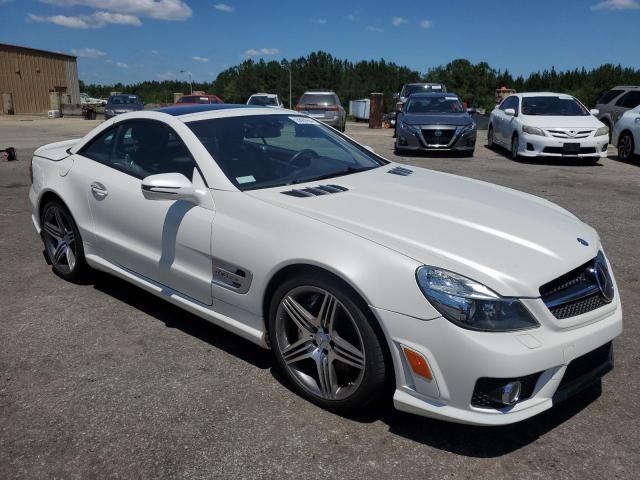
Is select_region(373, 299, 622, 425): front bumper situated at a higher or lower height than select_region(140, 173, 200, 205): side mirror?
lower

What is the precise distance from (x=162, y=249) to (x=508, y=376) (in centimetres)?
215

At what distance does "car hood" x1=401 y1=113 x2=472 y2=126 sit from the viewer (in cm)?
1304

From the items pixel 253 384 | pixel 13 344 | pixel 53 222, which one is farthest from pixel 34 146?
pixel 253 384

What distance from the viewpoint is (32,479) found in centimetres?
238

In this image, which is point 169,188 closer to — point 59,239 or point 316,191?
point 316,191

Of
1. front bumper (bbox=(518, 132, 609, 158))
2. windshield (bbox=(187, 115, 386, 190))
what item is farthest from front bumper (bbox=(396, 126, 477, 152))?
windshield (bbox=(187, 115, 386, 190))

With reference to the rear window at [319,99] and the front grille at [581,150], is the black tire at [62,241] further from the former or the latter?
the rear window at [319,99]

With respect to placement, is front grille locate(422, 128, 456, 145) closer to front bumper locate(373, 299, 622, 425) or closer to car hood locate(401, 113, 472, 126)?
car hood locate(401, 113, 472, 126)

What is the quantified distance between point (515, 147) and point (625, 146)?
92.2 inches

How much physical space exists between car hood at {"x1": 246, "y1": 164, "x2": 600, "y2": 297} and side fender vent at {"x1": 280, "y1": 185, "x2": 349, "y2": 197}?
5 cm


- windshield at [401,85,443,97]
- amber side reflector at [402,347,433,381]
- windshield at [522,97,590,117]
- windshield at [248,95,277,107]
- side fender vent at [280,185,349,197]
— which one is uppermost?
windshield at [401,85,443,97]

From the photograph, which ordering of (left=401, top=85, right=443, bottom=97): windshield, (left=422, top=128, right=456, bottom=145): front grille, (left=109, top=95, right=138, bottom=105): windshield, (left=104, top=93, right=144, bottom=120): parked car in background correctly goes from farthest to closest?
1. (left=109, top=95, right=138, bottom=105): windshield
2. (left=104, top=93, right=144, bottom=120): parked car in background
3. (left=401, top=85, right=443, bottom=97): windshield
4. (left=422, top=128, right=456, bottom=145): front grille

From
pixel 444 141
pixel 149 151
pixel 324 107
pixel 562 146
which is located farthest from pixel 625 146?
pixel 149 151

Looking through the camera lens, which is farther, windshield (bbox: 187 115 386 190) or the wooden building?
the wooden building
